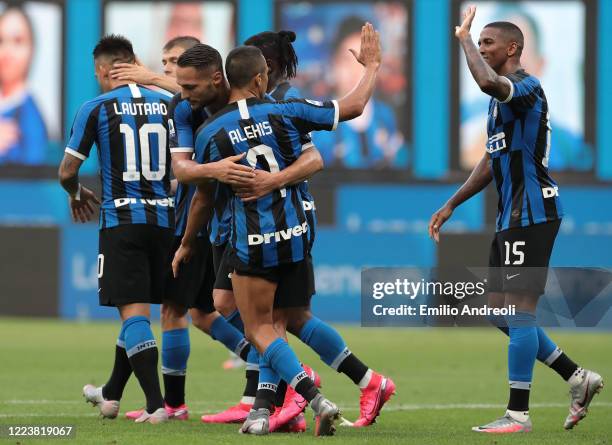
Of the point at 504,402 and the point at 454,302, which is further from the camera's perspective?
the point at 504,402

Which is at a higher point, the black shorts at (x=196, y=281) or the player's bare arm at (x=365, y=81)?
the player's bare arm at (x=365, y=81)

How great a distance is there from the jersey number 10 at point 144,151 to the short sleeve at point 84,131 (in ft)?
0.54

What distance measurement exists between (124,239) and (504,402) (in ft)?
10.0

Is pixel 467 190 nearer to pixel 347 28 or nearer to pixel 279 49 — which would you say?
pixel 279 49

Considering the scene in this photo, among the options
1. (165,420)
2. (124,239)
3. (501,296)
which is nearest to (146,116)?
(124,239)

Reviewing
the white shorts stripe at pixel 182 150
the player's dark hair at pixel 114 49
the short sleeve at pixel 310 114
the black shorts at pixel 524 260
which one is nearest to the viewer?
the short sleeve at pixel 310 114

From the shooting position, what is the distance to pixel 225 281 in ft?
25.4

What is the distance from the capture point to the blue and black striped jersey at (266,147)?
6.84m

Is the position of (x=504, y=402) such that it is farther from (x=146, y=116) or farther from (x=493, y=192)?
(x=493, y=192)

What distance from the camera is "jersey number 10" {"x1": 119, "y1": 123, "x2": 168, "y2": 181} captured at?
7.88m

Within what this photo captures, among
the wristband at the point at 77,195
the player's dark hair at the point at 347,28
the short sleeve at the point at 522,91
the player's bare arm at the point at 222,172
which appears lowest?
the wristband at the point at 77,195

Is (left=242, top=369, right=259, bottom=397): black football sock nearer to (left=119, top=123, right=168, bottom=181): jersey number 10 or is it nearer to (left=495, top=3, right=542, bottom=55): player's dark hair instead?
(left=119, top=123, right=168, bottom=181): jersey number 10

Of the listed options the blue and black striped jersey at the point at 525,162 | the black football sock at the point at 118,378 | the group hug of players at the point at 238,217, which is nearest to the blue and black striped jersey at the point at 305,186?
the group hug of players at the point at 238,217

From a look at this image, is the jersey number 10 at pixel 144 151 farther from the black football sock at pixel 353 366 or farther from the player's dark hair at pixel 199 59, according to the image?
the black football sock at pixel 353 366
